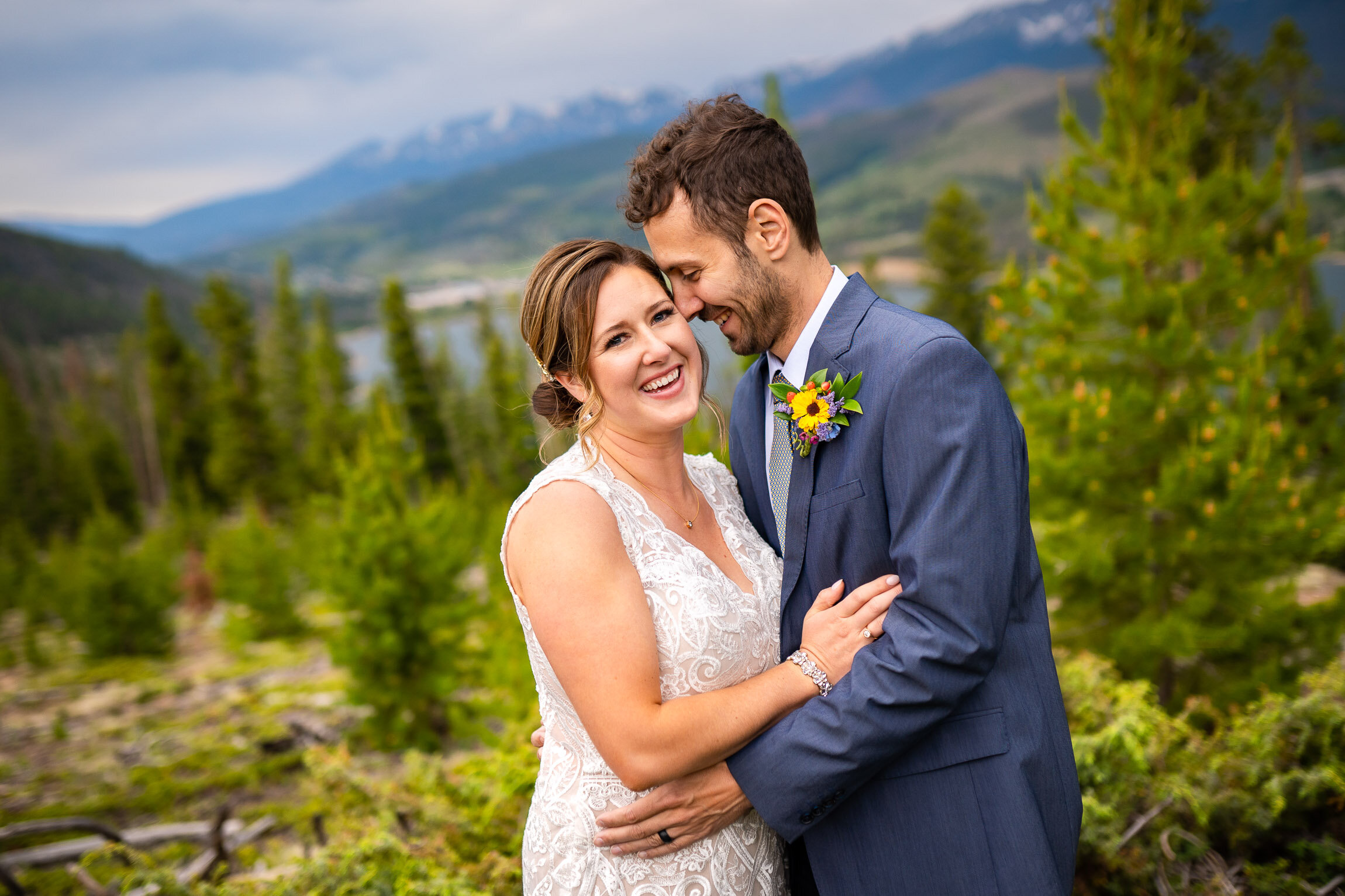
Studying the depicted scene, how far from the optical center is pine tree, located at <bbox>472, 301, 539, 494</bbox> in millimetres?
36469

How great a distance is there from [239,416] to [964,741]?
150ft

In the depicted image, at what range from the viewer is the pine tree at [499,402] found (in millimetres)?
36469

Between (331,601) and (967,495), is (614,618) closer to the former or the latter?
(967,495)

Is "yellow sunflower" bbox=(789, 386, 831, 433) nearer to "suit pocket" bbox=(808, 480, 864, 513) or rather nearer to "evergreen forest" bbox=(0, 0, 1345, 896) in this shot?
"suit pocket" bbox=(808, 480, 864, 513)

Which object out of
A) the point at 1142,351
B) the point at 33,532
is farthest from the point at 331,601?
the point at 33,532

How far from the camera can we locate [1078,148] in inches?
360

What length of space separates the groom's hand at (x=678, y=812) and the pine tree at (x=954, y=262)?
119 ft

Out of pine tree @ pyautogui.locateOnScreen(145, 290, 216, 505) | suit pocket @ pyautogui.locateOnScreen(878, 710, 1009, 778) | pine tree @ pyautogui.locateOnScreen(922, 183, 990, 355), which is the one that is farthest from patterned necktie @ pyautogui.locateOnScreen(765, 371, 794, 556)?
pine tree @ pyautogui.locateOnScreen(145, 290, 216, 505)

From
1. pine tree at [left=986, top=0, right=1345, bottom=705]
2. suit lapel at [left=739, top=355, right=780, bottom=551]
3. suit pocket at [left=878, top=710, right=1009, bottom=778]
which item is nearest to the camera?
suit pocket at [left=878, top=710, right=1009, bottom=778]

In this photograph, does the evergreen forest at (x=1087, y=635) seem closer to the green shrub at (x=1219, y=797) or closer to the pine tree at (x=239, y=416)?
the green shrub at (x=1219, y=797)

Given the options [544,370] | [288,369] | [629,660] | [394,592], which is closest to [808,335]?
[544,370]

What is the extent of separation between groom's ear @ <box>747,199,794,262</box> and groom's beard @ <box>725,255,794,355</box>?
47 millimetres

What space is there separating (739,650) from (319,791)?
3835mm

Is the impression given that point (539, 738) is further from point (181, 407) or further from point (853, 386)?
point (181, 407)
